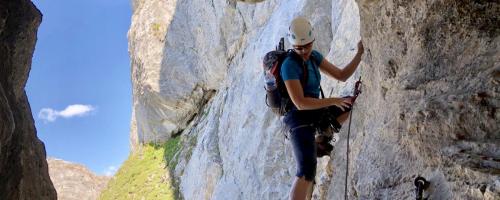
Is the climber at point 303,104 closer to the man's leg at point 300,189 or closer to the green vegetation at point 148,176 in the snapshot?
the man's leg at point 300,189

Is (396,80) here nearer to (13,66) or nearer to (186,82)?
(13,66)

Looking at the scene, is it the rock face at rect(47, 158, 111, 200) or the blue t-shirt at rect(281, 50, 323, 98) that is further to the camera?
the rock face at rect(47, 158, 111, 200)

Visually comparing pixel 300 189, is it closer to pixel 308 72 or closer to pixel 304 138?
pixel 304 138

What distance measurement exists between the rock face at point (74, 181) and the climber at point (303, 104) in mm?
31181

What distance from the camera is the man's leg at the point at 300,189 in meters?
6.30

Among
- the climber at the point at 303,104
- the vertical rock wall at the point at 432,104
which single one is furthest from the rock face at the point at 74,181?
the vertical rock wall at the point at 432,104

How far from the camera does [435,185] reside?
15.8 feet

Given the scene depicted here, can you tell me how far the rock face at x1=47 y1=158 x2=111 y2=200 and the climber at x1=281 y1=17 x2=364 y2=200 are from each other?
31.2 meters

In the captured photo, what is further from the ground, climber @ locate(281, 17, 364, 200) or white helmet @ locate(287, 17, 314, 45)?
white helmet @ locate(287, 17, 314, 45)

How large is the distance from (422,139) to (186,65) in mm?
24599

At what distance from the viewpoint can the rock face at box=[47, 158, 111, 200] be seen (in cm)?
3641

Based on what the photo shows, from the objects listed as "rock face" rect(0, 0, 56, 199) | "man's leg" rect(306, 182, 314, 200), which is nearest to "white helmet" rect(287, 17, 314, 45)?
"man's leg" rect(306, 182, 314, 200)

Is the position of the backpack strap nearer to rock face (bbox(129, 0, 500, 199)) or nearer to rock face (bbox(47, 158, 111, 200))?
rock face (bbox(129, 0, 500, 199))

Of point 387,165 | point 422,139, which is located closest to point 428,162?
point 422,139
